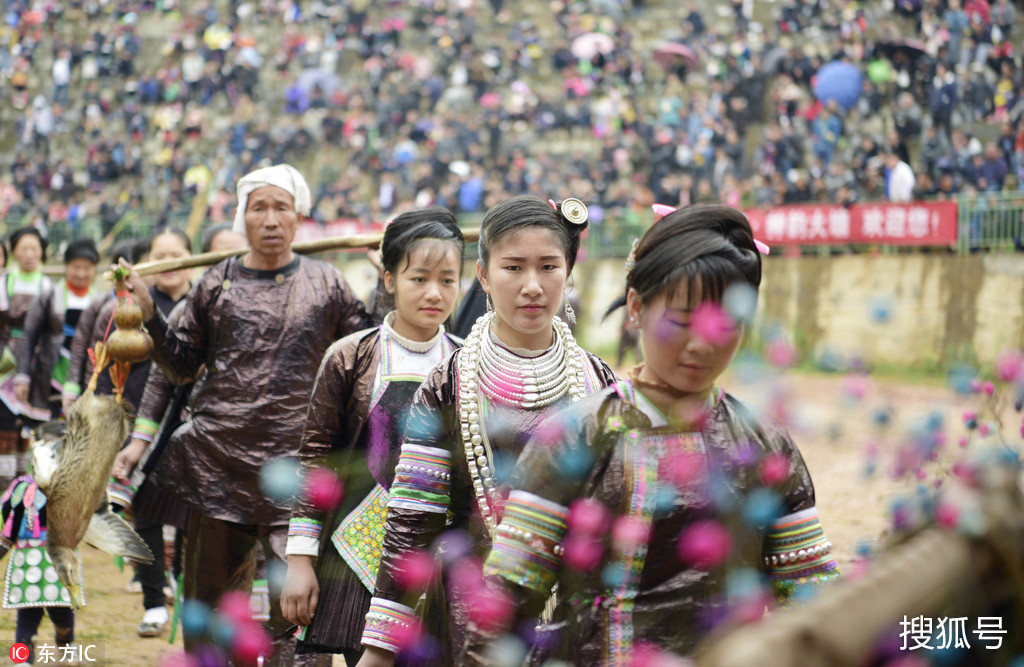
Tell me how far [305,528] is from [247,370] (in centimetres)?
116


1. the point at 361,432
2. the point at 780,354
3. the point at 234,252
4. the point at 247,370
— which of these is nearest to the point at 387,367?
the point at 361,432

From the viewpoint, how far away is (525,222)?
2.71 meters

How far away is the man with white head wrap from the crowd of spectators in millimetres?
8098

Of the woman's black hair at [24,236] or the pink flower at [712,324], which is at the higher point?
the woman's black hair at [24,236]

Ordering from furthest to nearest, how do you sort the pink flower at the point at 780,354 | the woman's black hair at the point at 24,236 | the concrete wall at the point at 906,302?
1. the concrete wall at the point at 906,302
2. the woman's black hair at the point at 24,236
3. the pink flower at the point at 780,354

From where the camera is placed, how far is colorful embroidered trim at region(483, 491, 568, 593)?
1980 millimetres

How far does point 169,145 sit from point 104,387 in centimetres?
1784

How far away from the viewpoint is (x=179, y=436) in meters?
4.45

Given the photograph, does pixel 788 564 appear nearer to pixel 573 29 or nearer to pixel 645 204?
pixel 645 204

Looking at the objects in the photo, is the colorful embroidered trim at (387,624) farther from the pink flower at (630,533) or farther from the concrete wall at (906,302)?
the concrete wall at (906,302)

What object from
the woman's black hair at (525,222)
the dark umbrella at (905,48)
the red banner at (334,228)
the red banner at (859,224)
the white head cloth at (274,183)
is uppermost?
the dark umbrella at (905,48)

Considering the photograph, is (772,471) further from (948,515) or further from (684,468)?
(948,515)

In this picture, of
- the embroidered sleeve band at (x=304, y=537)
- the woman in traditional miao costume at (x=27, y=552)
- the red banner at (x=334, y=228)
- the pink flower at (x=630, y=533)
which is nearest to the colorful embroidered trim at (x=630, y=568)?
the pink flower at (x=630, y=533)

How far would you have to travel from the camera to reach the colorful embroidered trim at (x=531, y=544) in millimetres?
1980
